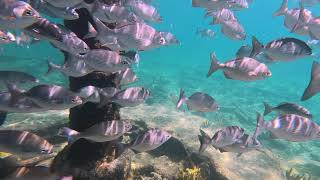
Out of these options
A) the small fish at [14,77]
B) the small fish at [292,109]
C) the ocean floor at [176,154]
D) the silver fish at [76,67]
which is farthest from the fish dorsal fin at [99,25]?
the small fish at [292,109]

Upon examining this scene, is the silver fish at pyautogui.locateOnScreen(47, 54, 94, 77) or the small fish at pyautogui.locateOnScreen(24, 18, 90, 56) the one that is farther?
the silver fish at pyautogui.locateOnScreen(47, 54, 94, 77)

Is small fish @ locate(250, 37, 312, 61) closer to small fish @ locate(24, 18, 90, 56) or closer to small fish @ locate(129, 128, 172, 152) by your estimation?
small fish @ locate(129, 128, 172, 152)

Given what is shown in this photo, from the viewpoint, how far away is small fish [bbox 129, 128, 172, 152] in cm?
579

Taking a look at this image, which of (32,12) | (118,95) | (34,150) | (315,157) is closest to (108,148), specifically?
(118,95)

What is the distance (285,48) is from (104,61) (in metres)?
3.34

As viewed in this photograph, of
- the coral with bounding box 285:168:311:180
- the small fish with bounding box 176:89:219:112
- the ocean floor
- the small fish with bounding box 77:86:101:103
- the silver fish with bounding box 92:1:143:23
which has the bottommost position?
the coral with bounding box 285:168:311:180

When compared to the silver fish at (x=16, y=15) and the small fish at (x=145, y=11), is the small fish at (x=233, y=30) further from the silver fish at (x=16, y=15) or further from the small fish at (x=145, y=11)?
the silver fish at (x=16, y=15)

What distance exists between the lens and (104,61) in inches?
202

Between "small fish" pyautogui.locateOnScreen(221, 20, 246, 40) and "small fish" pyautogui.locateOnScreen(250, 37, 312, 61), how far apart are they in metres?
3.48

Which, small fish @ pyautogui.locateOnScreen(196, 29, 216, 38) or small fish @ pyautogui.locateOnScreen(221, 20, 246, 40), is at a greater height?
small fish @ pyautogui.locateOnScreen(196, 29, 216, 38)

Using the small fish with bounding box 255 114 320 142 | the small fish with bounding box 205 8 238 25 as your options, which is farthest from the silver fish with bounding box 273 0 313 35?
the small fish with bounding box 255 114 320 142

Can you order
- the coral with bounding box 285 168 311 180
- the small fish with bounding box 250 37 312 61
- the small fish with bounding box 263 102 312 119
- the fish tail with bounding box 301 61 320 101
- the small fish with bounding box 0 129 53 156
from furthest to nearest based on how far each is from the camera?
the coral with bounding box 285 168 311 180, the small fish with bounding box 263 102 312 119, the small fish with bounding box 250 37 312 61, the fish tail with bounding box 301 61 320 101, the small fish with bounding box 0 129 53 156

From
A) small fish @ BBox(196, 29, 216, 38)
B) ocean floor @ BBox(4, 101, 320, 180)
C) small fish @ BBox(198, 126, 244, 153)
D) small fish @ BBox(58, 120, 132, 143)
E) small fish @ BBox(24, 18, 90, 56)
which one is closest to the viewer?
small fish @ BBox(24, 18, 90, 56)

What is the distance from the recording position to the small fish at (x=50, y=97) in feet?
15.3
